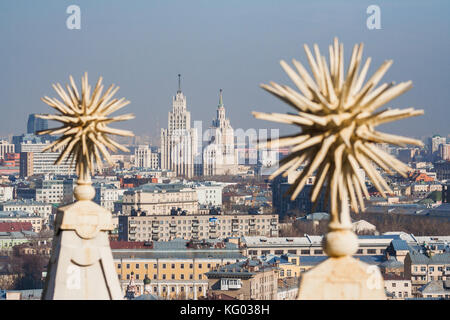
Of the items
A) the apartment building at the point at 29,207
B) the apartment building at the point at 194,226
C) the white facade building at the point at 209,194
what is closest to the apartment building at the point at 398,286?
the apartment building at the point at 194,226

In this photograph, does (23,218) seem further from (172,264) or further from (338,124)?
(338,124)

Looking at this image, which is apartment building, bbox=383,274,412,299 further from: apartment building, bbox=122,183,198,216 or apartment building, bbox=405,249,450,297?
apartment building, bbox=122,183,198,216

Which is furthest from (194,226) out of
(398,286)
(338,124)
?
(338,124)

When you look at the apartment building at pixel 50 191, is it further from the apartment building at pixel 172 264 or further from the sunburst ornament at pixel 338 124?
the sunburst ornament at pixel 338 124

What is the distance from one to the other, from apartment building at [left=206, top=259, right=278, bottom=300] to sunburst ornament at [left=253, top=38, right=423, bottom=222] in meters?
36.9

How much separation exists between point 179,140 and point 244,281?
420 ft

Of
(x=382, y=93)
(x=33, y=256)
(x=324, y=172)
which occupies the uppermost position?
(x=382, y=93)

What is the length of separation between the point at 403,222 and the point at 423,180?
4587 centimetres

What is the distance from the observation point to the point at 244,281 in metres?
43.5

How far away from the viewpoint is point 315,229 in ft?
237

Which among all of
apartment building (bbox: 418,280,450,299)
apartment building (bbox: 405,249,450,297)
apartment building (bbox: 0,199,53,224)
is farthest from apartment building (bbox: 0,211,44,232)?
apartment building (bbox: 418,280,450,299)
